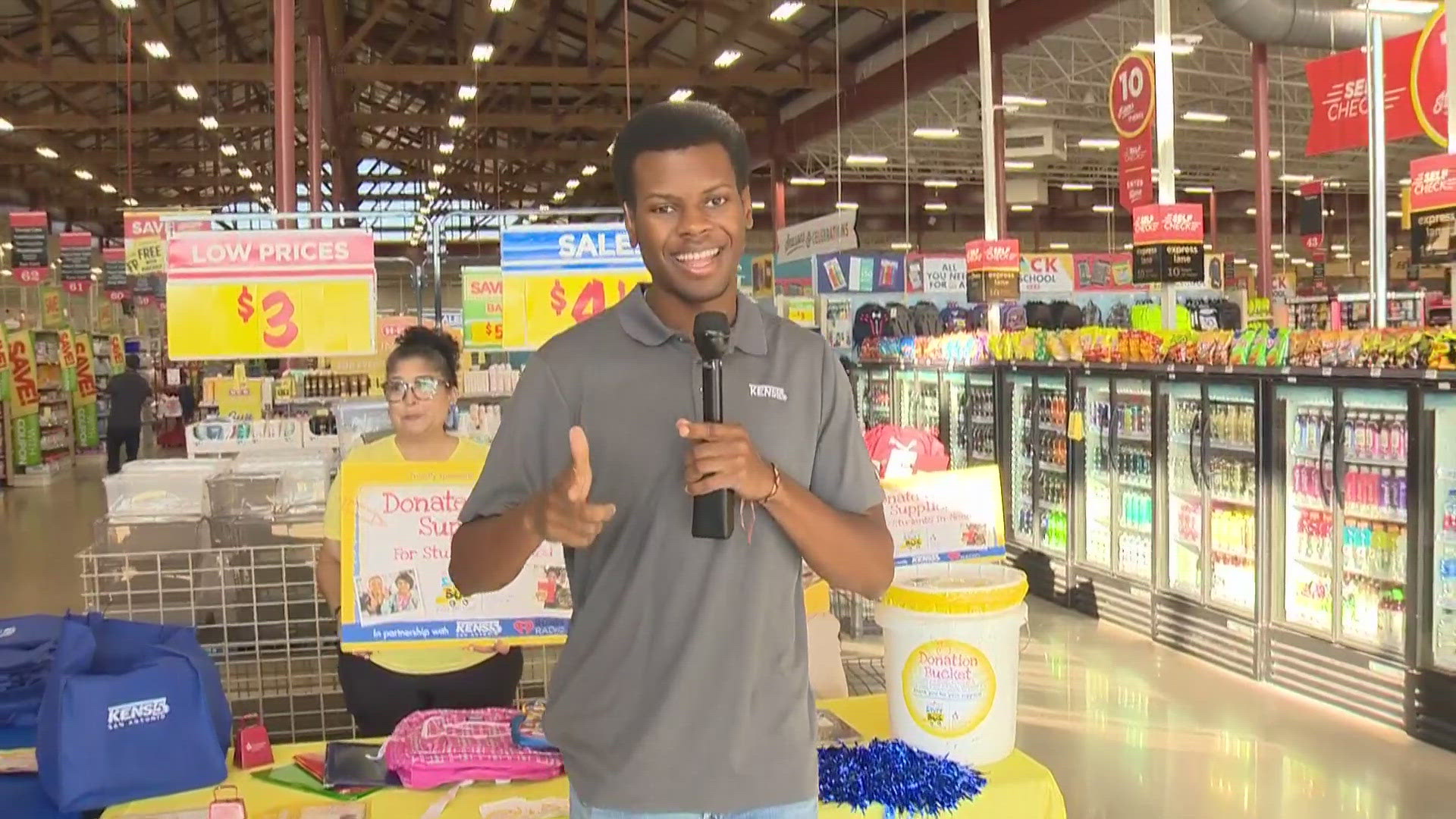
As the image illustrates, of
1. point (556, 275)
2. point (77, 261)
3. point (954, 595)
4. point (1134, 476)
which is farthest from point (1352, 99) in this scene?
point (77, 261)

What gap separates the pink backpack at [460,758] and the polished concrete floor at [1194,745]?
116 inches

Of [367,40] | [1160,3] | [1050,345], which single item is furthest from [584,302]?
[367,40]

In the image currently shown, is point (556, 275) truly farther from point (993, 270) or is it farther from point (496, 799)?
point (993, 270)

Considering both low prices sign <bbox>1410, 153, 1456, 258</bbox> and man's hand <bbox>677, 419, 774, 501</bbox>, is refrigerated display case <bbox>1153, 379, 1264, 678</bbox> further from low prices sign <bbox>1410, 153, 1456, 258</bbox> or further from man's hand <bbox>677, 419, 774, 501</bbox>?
man's hand <bbox>677, 419, 774, 501</bbox>

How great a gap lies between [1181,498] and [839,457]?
6492mm

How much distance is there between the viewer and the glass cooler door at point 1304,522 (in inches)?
252

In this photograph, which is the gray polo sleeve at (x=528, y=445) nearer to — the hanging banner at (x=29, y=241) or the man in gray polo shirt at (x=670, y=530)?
the man in gray polo shirt at (x=670, y=530)

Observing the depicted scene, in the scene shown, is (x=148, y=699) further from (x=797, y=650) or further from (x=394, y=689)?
(x=797, y=650)

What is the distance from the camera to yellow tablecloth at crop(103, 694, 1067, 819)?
2359mm

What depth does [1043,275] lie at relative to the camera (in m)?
16.5

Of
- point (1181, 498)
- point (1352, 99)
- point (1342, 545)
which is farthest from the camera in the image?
point (1352, 99)

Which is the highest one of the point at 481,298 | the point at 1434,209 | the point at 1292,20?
the point at 1292,20

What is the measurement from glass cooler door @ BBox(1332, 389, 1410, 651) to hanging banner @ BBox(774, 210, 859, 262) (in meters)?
8.25

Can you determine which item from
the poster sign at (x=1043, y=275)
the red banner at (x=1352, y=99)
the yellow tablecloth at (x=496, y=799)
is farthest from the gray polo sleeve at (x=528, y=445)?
the poster sign at (x=1043, y=275)
